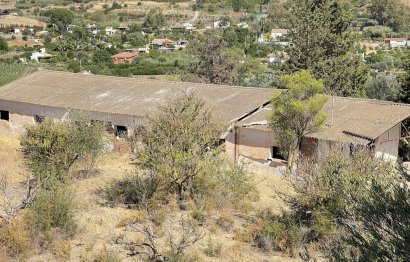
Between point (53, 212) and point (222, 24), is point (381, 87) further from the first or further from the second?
point (222, 24)

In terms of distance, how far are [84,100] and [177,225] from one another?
1255cm

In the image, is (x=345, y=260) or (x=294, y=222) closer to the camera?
(x=345, y=260)

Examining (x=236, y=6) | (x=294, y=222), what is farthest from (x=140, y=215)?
(x=236, y=6)

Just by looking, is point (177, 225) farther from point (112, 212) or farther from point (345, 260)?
point (345, 260)

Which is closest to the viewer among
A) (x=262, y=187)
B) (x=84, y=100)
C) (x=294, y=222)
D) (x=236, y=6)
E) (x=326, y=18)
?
(x=294, y=222)

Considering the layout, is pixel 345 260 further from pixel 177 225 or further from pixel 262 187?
pixel 262 187

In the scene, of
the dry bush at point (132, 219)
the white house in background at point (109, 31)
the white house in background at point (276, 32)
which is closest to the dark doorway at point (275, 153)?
the dry bush at point (132, 219)

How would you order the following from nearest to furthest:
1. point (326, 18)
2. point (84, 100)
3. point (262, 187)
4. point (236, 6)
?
point (262, 187) → point (84, 100) → point (326, 18) → point (236, 6)

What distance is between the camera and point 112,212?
13406 millimetres

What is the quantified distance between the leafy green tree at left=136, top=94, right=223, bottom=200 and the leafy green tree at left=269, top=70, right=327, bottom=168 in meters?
3.07

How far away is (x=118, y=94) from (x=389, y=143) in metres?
10.7

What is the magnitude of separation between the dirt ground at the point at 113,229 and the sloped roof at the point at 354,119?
9.47ft

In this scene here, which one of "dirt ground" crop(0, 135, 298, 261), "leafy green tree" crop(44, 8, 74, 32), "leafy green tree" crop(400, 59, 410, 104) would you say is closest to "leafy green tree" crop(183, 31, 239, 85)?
"leafy green tree" crop(400, 59, 410, 104)

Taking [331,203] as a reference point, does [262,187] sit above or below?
below
